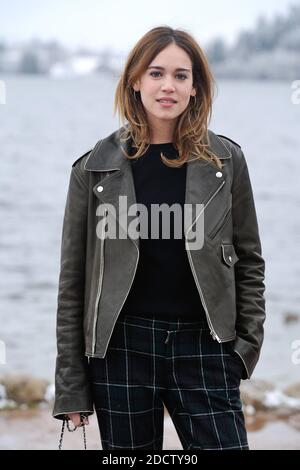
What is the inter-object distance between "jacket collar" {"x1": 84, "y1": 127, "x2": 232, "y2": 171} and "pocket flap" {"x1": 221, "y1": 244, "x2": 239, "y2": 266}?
25 cm

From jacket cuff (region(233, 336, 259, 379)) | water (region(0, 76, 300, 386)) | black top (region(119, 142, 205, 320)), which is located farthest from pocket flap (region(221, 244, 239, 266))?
water (region(0, 76, 300, 386))

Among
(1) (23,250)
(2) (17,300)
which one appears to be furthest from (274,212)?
(2) (17,300)

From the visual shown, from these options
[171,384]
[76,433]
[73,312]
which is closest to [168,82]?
[73,312]

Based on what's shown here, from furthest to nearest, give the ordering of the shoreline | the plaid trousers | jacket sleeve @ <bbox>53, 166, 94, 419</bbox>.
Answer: the shoreline
jacket sleeve @ <bbox>53, 166, 94, 419</bbox>
the plaid trousers

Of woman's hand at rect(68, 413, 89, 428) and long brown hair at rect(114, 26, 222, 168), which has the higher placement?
long brown hair at rect(114, 26, 222, 168)

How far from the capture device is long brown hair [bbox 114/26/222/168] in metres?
2.10

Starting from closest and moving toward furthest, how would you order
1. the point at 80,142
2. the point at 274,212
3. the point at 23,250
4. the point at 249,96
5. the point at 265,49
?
the point at 23,250 → the point at 274,212 → the point at 80,142 → the point at 249,96 → the point at 265,49

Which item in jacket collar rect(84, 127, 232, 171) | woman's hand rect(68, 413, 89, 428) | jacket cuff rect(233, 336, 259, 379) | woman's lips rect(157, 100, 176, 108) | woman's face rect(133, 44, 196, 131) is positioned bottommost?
woman's hand rect(68, 413, 89, 428)

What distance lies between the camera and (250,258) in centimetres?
220

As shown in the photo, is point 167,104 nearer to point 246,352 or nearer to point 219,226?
point 219,226

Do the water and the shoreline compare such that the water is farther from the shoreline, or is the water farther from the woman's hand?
the shoreline

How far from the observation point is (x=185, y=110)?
220 centimetres
